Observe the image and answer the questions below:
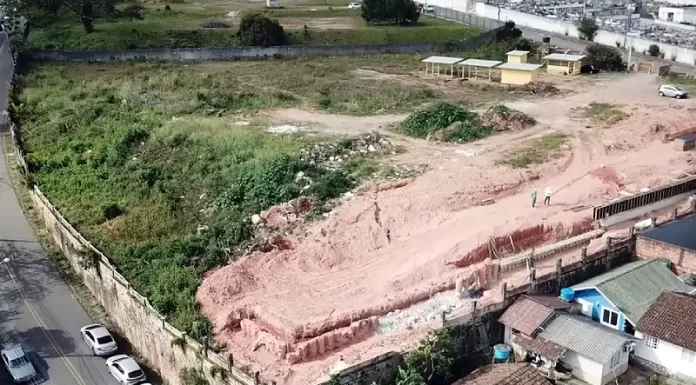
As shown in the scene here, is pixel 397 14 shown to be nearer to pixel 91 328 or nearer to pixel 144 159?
pixel 144 159

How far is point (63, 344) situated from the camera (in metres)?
23.0

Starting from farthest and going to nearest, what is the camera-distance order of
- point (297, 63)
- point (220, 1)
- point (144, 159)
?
point (220, 1)
point (297, 63)
point (144, 159)

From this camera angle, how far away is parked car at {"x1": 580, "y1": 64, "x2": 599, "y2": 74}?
49256mm

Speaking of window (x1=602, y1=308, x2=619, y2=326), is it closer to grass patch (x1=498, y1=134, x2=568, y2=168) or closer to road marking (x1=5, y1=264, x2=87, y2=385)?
grass patch (x1=498, y1=134, x2=568, y2=168)

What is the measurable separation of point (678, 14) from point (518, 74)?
108 ft

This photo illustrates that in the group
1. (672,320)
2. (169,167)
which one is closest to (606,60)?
(169,167)

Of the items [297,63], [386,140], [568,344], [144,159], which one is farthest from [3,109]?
[568,344]

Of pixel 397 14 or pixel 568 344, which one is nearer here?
Result: pixel 568 344

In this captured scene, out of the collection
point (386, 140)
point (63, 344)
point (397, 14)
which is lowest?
point (63, 344)

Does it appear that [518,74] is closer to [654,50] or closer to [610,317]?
[654,50]

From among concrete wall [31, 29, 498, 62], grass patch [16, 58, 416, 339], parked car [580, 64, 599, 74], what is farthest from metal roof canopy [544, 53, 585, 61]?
grass patch [16, 58, 416, 339]

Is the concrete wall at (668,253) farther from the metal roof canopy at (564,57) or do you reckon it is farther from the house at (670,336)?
the metal roof canopy at (564,57)

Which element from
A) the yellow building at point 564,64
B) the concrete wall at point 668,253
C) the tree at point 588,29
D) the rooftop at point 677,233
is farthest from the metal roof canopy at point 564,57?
the concrete wall at point 668,253

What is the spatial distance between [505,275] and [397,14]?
4407 centimetres
